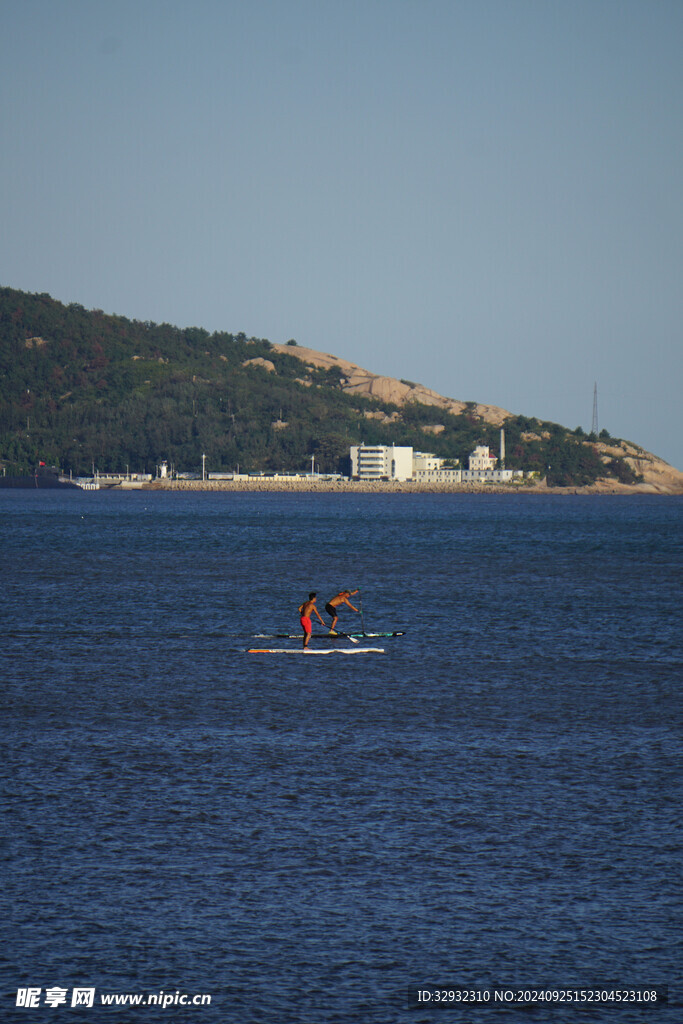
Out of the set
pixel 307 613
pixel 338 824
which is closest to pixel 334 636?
pixel 307 613

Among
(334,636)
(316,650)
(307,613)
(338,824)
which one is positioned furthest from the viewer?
(334,636)

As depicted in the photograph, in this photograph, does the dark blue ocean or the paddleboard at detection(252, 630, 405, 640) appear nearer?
the dark blue ocean

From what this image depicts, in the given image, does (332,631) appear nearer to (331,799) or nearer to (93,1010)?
(331,799)

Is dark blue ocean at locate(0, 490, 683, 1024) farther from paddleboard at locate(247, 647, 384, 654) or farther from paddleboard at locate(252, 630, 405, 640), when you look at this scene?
A: paddleboard at locate(247, 647, 384, 654)

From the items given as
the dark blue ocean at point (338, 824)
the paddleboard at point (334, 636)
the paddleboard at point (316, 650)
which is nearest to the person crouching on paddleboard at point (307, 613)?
the paddleboard at point (316, 650)

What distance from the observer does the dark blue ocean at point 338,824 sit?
17.4 m

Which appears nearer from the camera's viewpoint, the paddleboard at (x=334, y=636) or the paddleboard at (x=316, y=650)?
the paddleboard at (x=316, y=650)

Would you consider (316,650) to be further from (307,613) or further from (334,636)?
(334,636)

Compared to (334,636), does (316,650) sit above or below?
below

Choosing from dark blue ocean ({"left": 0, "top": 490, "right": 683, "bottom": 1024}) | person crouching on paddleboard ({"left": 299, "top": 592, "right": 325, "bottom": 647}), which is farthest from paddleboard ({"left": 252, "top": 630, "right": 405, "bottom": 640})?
person crouching on paddleboard ({"left": 299, "top": 592, "right": 325, "bottom": 647})

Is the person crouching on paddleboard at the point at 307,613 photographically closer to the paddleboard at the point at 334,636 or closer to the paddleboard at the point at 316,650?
the paddleboard at the point at 316,650

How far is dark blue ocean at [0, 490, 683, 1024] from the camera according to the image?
17.4 m

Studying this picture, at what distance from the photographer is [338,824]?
2378 cm

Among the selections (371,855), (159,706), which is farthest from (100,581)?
(371,855)
